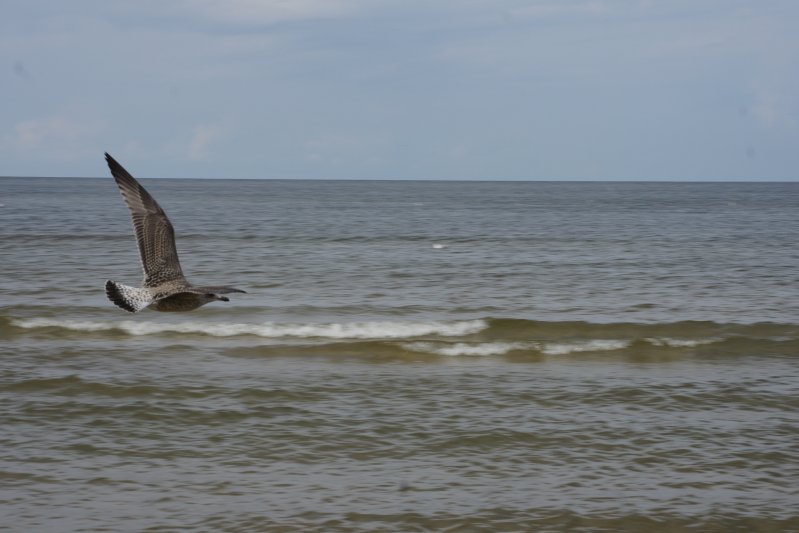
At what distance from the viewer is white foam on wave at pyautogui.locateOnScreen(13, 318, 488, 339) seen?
698 inches

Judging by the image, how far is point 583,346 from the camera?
1675cm

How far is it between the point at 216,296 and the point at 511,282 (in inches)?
622

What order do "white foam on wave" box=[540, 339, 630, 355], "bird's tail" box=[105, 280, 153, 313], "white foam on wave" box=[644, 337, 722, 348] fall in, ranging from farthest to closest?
"white foam on wave" box=[644, 337, 722, 348] < "white foam on wave" box=[540, 339, 630, 355] < "bird's tail" box=[105, 280, 153, 313]

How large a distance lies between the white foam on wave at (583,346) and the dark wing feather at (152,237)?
7.21 meters

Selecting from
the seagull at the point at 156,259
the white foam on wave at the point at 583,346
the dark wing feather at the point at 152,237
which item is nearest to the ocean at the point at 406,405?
the white foam on wave at the point at 583,346

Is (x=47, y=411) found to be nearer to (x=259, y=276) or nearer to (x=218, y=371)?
(x=218, y=371)

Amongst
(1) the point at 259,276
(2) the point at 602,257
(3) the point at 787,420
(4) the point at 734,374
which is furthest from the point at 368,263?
(3) the point at 787,420

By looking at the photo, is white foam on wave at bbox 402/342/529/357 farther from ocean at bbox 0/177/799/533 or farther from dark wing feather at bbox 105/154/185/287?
dark wing feather at bbox 105/154/185/287

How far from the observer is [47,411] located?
39.2ft

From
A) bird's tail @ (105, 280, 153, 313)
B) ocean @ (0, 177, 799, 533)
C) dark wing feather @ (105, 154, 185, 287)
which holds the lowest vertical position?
ocean @ (0, 177, 799, 533)

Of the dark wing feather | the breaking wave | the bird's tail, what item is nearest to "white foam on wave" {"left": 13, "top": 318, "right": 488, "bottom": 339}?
the breaking wave

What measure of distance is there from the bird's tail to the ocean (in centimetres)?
160

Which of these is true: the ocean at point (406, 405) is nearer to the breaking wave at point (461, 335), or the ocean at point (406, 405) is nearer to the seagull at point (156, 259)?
the breaking wave at point (461, 335)

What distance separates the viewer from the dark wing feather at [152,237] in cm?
1139
